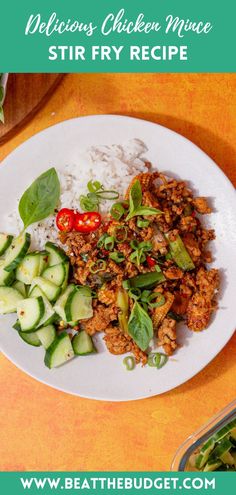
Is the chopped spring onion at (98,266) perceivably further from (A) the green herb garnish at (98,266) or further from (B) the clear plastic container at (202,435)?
(B) the clear plastic container at (202,435)

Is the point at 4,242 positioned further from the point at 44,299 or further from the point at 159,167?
the point at 159,167

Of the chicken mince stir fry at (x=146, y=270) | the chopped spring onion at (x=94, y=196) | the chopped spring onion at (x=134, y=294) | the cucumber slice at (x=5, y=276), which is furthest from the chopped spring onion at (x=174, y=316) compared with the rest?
the cucumber slice at (x=5, y=276)

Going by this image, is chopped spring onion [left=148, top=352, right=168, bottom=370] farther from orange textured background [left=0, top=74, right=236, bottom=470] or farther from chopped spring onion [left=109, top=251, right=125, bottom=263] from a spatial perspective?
chopped spring onion [left=109, top=251, right=125, bottom=263]

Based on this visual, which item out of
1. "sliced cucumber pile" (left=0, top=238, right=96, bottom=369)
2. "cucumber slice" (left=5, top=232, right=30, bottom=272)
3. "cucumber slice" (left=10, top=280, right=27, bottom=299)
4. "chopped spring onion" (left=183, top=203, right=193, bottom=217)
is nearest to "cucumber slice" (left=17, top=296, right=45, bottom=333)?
"sliced cucumber pile" (left=0, top=238, right=96, bottom=369)

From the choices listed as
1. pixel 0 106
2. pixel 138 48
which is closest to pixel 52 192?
pixel 0 106

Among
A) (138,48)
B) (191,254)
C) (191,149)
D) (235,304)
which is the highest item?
(138,48)

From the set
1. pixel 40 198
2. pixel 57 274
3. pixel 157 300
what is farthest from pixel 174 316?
pixel 40 198

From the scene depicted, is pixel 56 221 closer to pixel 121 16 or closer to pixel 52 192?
pixel 52 192
